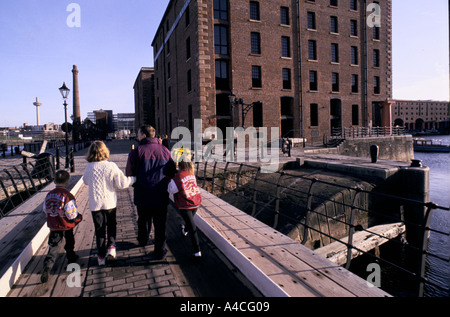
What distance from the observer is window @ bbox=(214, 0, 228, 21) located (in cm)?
2408

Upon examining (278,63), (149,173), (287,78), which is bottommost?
(149,173)

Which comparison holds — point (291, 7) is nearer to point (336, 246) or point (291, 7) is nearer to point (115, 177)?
point (336, 246)

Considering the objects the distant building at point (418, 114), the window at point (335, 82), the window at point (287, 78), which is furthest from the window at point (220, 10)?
the distant building at point (418, 114)

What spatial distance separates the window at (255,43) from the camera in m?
25.2

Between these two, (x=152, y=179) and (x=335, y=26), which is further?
(x=335, y=26)

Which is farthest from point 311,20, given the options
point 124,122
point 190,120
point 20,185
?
point 124,122

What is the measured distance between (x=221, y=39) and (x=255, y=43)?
3273 mm

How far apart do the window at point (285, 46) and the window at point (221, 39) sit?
5940 mm

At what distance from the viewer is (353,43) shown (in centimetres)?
3066

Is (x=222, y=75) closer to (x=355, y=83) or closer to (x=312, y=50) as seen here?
(x=312, y=50)

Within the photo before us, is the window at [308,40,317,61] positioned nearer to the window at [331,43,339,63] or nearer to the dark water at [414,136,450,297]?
the window at [331,43,339,63]

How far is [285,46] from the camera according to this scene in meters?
26.9

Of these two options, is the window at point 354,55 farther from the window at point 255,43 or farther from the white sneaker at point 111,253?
the white sneaker at point 111,253

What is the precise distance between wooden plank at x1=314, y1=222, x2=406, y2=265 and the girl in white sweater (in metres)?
5.33
